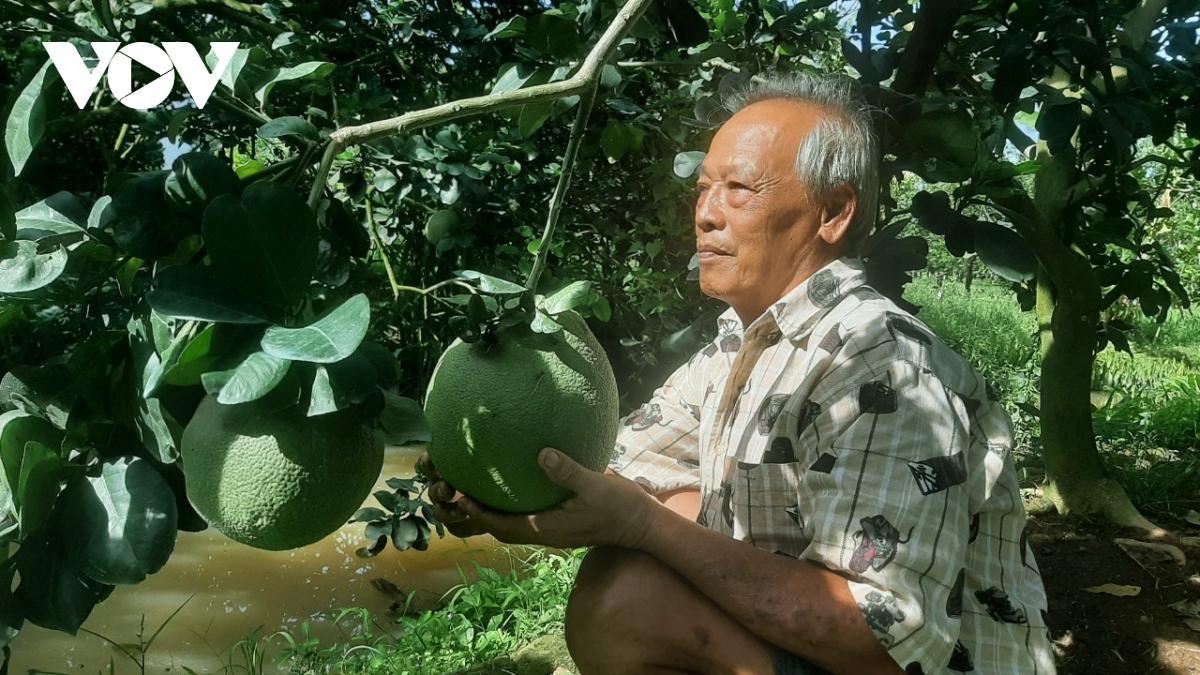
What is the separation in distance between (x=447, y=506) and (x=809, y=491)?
0.52 m

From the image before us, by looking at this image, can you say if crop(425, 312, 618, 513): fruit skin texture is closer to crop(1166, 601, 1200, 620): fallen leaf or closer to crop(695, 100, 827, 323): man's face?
crop(695, 100, 827, 323): man's face

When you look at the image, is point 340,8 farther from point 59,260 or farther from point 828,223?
point 59,260

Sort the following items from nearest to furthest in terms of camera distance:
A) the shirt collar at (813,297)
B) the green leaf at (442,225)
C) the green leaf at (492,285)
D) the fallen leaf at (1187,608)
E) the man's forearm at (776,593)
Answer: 1. the green leaf at (492,285)
2. the man's forearm at (776,593)
3. the shirt collar at (813,297)
4. the green leaf at (442,225)
5. the fallen leaf at (1187,608)

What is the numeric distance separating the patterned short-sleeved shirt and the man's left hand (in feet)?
0.84

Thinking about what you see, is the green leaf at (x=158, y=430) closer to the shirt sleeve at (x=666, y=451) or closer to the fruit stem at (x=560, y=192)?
the fruit stem at (x=560, y=192)

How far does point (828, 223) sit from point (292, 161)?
3.49ft

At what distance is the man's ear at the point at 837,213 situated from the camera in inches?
66.0

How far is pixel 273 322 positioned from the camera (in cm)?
77

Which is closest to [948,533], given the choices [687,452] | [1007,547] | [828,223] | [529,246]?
[1007,547]

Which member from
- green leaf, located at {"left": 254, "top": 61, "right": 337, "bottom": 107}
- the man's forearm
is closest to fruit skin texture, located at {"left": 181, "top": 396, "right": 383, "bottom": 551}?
green leaf, located at {"left": 254, "top": 61, "right": 337, "bottom": 107}

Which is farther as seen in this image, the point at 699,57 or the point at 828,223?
the point at 699,57

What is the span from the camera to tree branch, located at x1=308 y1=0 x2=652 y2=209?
2.63 feet

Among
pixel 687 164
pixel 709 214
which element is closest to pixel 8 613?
pixel 709 214

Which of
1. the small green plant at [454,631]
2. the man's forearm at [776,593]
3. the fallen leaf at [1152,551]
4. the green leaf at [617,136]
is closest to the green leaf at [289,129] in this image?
the man's forearm at [776,593]
